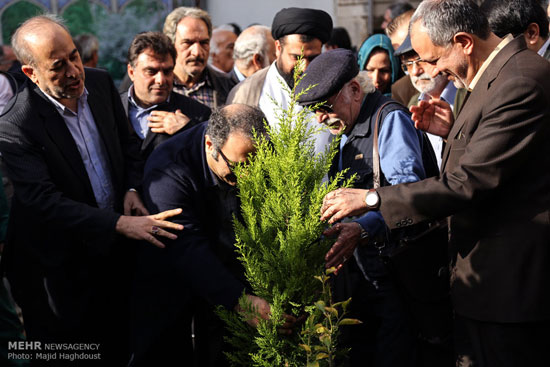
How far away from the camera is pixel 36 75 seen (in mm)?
4172

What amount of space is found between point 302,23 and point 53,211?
2251 millimetres

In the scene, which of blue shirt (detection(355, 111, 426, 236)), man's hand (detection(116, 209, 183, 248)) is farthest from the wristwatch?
man's hand (detection(116, 209, 183, 248))

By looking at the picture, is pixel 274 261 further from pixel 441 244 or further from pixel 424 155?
pixel 424 155

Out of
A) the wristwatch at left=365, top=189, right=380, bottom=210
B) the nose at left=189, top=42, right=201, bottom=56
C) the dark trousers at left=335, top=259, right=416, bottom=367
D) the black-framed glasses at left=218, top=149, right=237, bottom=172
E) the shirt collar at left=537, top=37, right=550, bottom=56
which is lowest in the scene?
the dark trousers at left=335, top=259, right=416, bottom=367

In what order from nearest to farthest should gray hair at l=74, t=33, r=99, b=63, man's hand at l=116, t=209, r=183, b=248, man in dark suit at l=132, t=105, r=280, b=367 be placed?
1. man in dark suit at l=132, t=105, r=280, b=367
2. man's hand at l=116, t=209, r=183, b=248
3. gray hair at l=74, t=33, r=99, b=63

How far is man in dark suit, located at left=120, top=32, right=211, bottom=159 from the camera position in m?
4.85

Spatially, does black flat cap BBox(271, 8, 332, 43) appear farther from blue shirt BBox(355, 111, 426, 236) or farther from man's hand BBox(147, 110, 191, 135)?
blue shirt BBox(355, 111, 426, 236)

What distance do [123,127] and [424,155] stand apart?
2.11 meters

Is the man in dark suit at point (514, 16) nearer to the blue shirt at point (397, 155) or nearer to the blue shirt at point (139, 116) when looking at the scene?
the blue shirt at point (397, 155)

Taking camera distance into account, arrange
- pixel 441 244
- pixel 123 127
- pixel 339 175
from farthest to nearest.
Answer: pixel 123 127 → pixel 441 244 → pixel 339 175

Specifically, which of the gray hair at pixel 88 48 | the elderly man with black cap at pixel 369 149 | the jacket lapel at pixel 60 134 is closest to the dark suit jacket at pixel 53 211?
the jacket lapel at pixel 60 134

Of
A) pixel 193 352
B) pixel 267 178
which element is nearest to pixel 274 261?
pixel 267 178

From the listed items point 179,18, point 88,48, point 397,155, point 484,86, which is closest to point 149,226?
point 397,155

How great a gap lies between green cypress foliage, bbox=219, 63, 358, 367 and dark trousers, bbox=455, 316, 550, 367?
81cm
